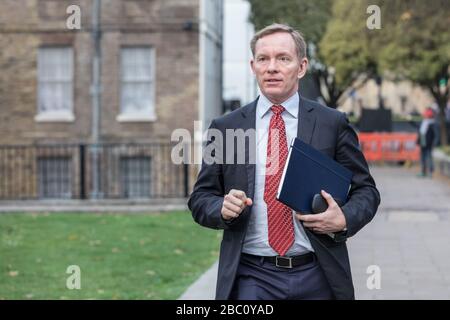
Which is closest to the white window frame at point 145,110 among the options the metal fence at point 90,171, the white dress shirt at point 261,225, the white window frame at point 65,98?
the metal fence at point 90,171

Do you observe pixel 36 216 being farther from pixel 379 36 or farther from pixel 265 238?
pixel 379 36

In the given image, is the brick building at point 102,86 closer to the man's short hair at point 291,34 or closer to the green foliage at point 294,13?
the green foliage at point 294,13

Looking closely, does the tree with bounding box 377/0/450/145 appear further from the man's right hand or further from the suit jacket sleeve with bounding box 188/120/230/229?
the man's right hand

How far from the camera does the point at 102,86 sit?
25.6 m

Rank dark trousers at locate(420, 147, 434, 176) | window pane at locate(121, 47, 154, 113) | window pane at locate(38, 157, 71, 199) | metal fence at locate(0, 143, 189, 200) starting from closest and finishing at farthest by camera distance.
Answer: metal fence at locate(0, 143, 189, 200) < window pane at locate(38, 157, 71, 199) < window pane at locate(121, 47, 154, 113) < dark trousers at locate(420, 147, 434, 176)

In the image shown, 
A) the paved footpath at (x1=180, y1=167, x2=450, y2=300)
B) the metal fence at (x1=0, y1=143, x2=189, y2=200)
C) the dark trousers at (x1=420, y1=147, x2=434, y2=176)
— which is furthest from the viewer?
the dark trousers at (x1=420, y1=147, x2=434, y2=176)

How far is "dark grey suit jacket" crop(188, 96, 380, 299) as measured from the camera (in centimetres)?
446

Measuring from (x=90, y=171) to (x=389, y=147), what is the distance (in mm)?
12435

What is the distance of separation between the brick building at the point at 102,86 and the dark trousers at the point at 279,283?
20.5m

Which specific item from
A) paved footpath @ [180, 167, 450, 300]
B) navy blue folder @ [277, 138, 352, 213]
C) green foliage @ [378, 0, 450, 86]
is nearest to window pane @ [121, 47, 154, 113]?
green foliage @ [378, 0, 450, 86]

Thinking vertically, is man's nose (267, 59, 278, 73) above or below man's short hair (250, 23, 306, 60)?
below

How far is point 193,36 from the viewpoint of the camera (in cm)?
2539

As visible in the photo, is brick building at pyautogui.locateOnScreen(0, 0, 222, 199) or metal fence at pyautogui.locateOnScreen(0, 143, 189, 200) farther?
brick building at pyautogui.locateOnScreen(0, 0, 222, 199)
